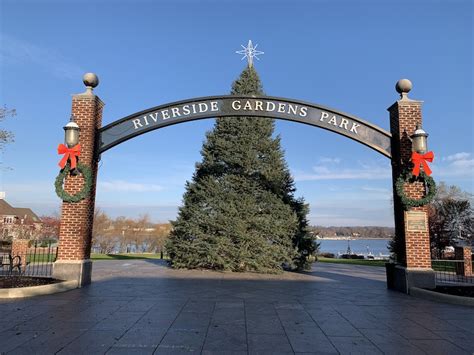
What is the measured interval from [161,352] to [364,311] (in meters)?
4.28

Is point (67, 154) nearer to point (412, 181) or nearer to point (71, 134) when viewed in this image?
point (71, 134)

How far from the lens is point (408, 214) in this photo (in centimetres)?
940

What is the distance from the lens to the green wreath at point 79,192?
376 inches

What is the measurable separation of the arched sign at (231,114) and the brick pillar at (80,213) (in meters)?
0.44

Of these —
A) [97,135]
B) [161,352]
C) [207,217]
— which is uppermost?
[97,135]

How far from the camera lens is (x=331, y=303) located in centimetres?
758

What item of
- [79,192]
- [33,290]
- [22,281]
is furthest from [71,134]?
[33,290]

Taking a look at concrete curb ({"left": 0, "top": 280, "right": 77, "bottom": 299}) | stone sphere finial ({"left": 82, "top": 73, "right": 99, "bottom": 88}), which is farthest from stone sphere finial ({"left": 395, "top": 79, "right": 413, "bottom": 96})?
concrete curb ({"left": 0, "top": 280, "right": 77, "bottom": 299})

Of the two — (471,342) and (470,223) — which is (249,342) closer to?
(471,342)

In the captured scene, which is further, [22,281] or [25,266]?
[25,266]

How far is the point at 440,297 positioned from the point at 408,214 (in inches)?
89.0

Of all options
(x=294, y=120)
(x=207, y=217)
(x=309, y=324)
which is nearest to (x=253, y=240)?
(x=207, y=217)

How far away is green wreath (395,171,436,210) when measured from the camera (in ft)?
30.2

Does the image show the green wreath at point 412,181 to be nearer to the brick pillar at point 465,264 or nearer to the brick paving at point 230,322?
the brick paving at point 230,322
